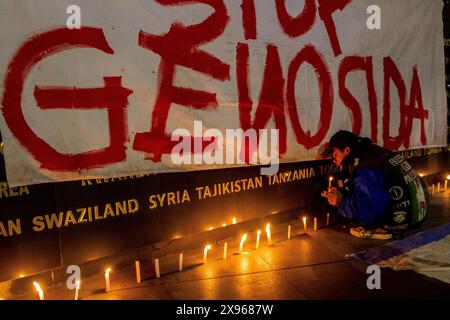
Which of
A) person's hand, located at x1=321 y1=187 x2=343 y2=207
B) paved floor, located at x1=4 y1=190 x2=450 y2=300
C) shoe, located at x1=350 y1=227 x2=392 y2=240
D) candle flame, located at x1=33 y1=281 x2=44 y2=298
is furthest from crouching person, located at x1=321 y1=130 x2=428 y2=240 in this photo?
candle flame, located at x1=33 y1=281 x2=44 y2=298

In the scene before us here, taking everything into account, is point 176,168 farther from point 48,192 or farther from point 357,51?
point 357,51

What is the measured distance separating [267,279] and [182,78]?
198 cm

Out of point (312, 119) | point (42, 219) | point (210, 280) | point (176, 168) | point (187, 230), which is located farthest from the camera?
point (312, 119)

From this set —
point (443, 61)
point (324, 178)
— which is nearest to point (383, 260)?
point (324, 178)

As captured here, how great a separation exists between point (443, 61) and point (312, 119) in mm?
3084

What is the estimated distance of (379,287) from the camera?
3209mm

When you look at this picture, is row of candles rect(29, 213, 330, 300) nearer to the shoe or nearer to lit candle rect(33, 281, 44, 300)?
lit candle rect(33, 281, 44, 300)

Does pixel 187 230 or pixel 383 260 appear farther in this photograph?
pixel 187 230

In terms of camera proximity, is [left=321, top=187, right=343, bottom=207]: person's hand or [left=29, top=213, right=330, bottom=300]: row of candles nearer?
[left=29, top=213, right=330, bottom=300]: row of candles

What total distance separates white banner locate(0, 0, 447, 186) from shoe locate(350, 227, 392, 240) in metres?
1.04

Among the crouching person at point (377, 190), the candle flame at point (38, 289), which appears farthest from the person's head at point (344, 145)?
the candle flame at point (38, 289)

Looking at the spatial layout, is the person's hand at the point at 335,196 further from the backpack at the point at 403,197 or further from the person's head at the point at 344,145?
the backpack at the point at 403,197

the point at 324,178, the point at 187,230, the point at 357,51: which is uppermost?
the point at 357,51

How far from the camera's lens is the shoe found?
436 cm
